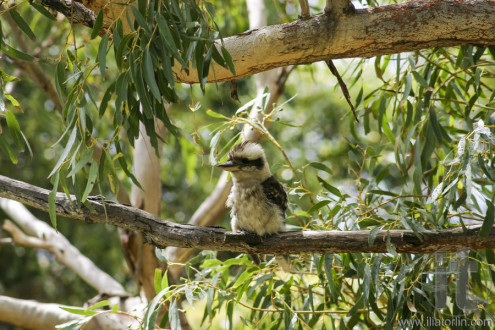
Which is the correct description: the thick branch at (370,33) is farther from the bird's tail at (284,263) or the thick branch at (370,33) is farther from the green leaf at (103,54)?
the bird's tail at (284,263)

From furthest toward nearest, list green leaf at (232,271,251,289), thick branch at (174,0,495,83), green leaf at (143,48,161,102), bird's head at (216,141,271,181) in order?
bird's head at (216,141,271,181)
green leaf at (232,271,251,289)
thick branch at (174,0,495,83)
green leaf at (143,48,161,102)

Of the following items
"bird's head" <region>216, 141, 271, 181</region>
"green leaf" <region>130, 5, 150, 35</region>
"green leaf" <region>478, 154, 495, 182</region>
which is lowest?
"green leaf" <region>478, 154, 495, 182</region>

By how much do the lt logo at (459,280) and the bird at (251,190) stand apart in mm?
533

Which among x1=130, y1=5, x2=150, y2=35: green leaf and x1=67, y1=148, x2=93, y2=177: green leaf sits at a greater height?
x1=130, y1=5, x2=150, y2=35: green leaf

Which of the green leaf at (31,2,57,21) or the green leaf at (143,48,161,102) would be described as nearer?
the green leaf at (143,48,161,102)

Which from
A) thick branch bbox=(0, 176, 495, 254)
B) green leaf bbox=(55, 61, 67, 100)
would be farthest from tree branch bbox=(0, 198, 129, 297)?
green leaf bbox=(55, 61, 67, 100)

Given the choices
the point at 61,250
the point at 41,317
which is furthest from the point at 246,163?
the point at 61,250

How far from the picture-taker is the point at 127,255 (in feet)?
9.65

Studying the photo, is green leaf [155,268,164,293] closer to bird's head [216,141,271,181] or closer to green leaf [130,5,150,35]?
bird's head [216,141,271,181]

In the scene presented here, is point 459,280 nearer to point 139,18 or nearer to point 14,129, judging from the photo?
point 139,18

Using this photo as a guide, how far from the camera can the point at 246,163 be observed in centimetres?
228

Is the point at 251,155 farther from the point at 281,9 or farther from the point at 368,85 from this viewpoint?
the point at 368,85

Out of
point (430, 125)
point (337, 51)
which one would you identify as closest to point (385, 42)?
point (337, 51)

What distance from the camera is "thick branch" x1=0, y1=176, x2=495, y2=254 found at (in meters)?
1.65
